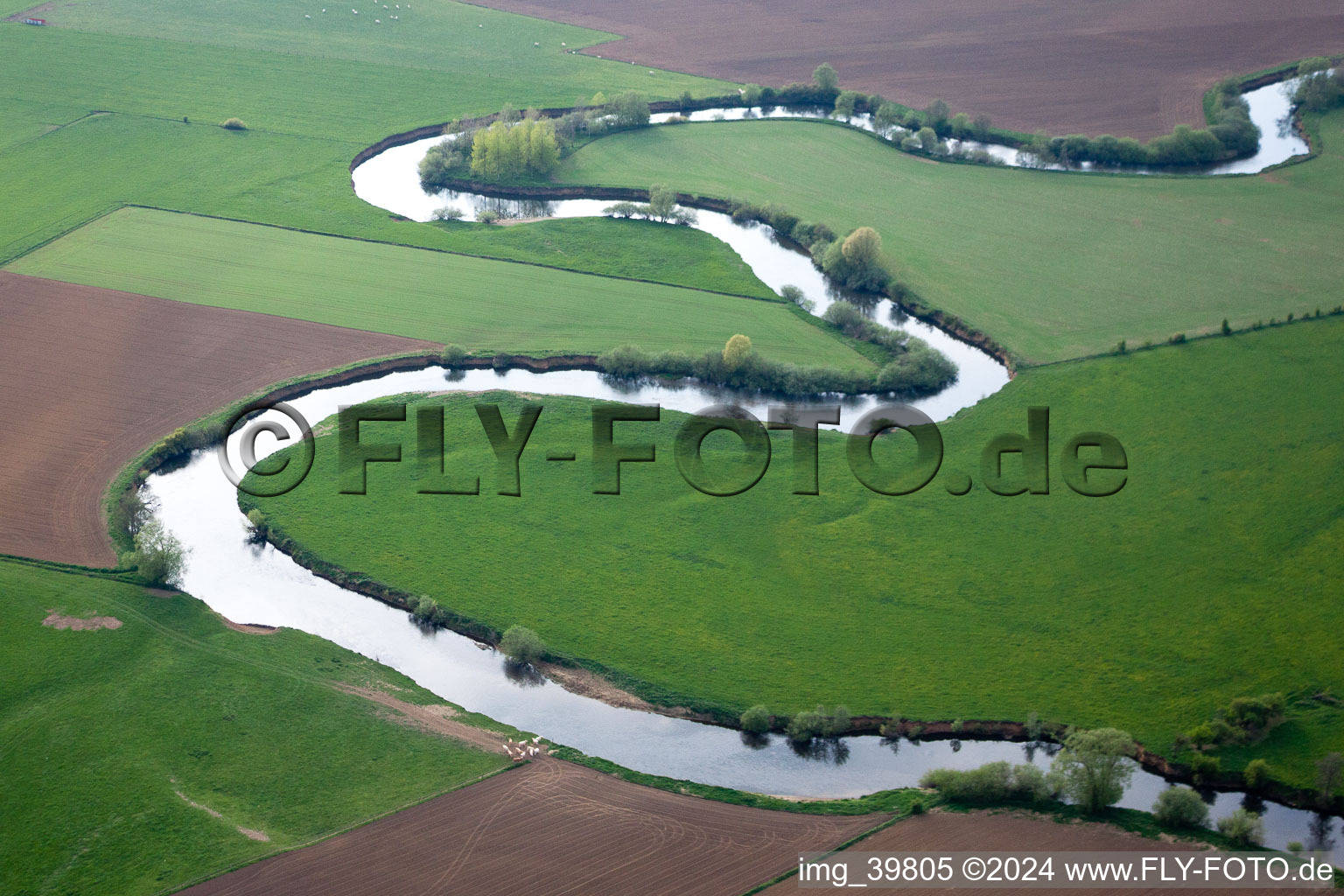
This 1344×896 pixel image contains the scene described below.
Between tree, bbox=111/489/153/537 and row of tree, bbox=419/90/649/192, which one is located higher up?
row of tree, bbox=419/90/649/192

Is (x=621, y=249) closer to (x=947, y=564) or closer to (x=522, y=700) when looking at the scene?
(x=947, y=564)

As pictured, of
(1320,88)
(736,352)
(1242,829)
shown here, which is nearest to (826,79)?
(1320,88)

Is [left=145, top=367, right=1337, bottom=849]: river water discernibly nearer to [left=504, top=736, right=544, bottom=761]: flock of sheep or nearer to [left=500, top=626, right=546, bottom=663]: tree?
[left=504, top=736, right=544, bottom=761]: flock of sheep

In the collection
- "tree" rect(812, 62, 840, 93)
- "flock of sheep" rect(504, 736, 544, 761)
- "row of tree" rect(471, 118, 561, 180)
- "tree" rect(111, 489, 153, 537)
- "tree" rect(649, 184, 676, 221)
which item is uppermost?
"tree" rect(812, 62, 840, 93)

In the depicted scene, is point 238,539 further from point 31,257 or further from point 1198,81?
point 1198,81

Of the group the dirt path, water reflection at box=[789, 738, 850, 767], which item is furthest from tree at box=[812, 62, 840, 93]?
the dirt path

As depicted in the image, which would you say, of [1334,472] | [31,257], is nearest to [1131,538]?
[1334,472]

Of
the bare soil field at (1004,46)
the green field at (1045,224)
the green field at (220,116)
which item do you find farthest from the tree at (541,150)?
the bare soil field at (1004,46)
